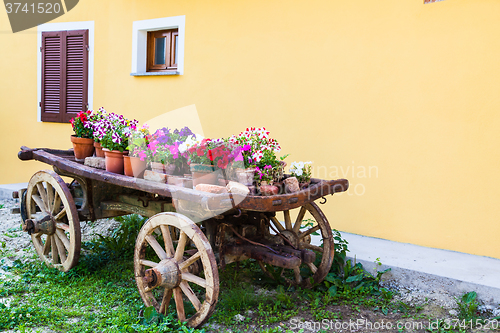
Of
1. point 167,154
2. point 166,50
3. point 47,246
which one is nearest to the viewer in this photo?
point 167,154

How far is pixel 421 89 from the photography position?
412 centimetres

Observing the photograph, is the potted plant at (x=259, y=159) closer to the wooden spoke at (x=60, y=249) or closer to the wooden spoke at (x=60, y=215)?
the wooden spoke at (x=60, y=215)

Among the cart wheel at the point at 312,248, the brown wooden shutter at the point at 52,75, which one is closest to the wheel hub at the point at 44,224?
the cart wheel at the point at 312,248

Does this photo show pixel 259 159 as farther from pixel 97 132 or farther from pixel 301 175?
pixel 97 132

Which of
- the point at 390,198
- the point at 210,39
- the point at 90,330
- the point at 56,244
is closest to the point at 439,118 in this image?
the point at 390,198

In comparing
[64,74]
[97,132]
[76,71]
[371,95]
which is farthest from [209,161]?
[64,74]

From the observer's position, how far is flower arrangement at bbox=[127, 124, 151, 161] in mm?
3201

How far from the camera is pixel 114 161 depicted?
341cm

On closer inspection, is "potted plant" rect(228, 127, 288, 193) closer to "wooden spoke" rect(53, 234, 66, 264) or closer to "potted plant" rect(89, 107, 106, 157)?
"potted plant" rect(89, 107, 106, 157)

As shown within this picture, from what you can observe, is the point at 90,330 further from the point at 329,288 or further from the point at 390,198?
the point at 390,198

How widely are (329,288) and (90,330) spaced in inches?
73.8

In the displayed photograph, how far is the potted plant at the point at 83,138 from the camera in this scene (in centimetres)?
382

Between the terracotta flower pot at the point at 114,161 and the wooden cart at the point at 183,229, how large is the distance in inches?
3.2

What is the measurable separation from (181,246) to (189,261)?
0.13m
